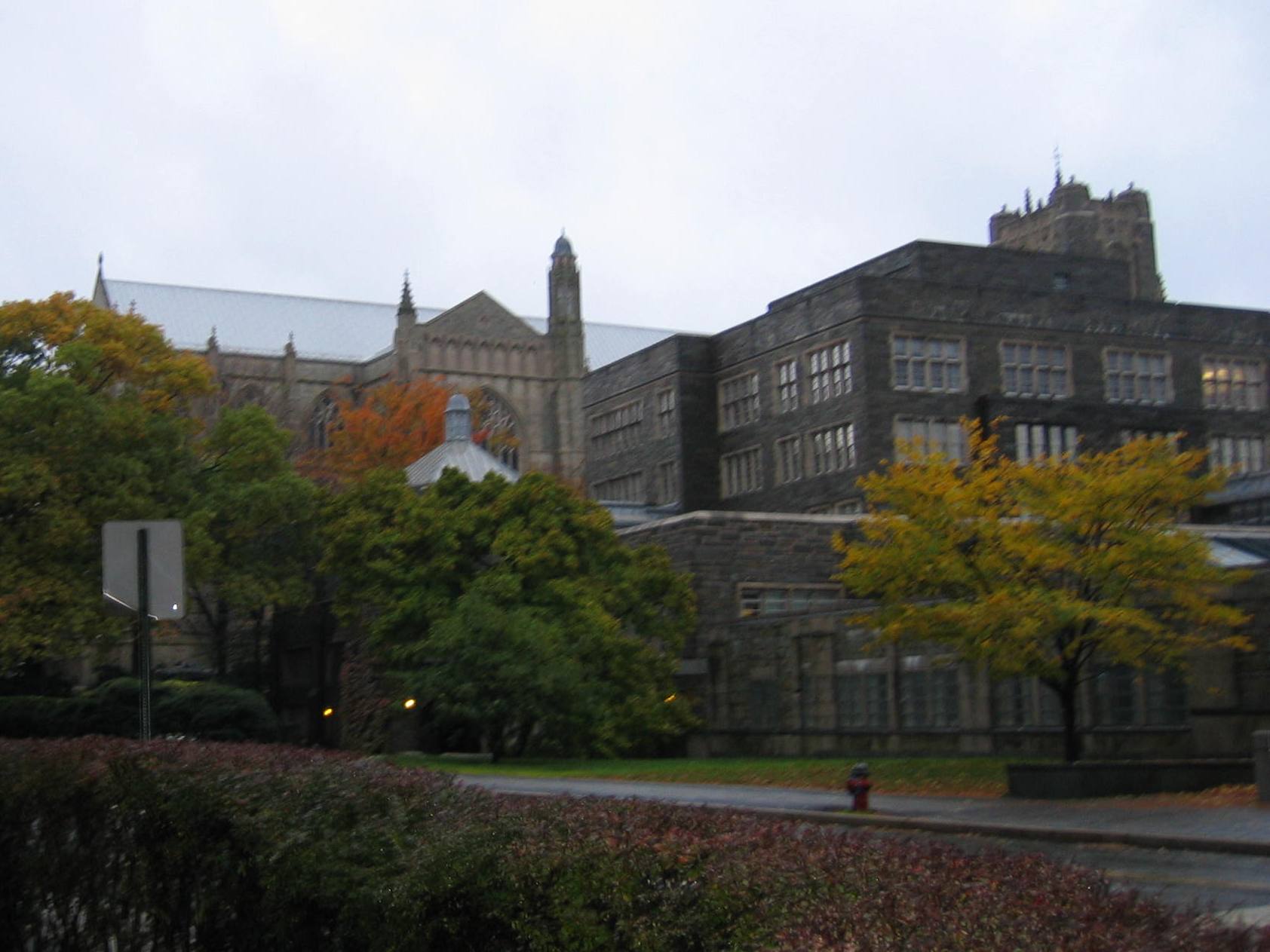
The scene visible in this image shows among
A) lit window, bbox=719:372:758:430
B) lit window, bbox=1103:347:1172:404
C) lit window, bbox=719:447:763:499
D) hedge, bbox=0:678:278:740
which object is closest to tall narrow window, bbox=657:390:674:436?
lit window, bbox=719:372:758:430

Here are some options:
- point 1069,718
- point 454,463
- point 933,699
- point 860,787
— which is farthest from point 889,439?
point 860,787

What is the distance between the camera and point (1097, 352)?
52531 millimetres

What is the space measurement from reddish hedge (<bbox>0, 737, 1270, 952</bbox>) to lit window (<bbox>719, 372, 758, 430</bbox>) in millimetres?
44601

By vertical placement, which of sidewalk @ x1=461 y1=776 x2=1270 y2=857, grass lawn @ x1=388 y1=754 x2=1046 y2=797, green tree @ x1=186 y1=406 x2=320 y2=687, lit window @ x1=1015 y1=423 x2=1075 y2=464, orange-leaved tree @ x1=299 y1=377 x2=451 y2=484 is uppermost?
orange-leaved tree @ x1=299 y1=377 x2=451 y2=484

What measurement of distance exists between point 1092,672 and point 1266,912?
19.5 m

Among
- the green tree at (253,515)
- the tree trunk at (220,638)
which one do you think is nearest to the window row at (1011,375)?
the green tree at (253,515)

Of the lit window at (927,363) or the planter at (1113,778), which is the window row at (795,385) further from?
the planter at (1113,778)

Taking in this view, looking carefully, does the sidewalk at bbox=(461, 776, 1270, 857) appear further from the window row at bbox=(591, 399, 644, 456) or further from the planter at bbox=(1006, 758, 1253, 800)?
the window row at bbox=(591, 399, 644, 456)

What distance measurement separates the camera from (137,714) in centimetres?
3691

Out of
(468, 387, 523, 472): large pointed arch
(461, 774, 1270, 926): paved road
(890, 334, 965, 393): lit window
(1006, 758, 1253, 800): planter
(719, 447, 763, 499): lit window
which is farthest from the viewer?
(468, 387, 523, 472): large pointed arch

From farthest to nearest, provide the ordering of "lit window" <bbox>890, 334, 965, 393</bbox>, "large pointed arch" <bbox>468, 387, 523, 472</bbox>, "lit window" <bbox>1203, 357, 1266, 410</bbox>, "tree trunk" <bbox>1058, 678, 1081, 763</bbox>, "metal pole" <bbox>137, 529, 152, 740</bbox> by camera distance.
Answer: "large pointed arch" <bbox>468, 387, 523, 472</bbox>, "lit window" <bbox>1203, 357, 1266, 410</bbox>, "lit window" <bbox>890, 334, 965, 393</bbox>, "tree trunk" <bbox>1058, 678, 1081, 763</bbox>, "metal pole" <bbox>137, 529, 152, 740</bbox>

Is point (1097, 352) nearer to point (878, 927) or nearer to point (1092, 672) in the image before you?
point (1092, 672)

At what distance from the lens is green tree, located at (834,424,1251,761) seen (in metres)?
25.2

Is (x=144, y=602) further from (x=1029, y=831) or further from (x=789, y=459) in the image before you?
(x=789, y=459)
